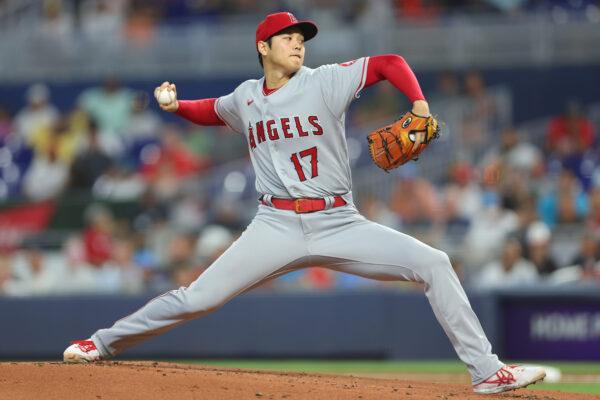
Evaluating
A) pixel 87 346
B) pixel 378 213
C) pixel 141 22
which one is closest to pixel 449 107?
pixel 378 213

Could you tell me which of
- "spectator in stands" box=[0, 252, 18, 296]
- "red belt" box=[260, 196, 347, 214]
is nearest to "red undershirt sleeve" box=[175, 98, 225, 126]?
"red belt" box=[260, 196, 347, 214]

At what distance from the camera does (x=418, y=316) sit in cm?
1085

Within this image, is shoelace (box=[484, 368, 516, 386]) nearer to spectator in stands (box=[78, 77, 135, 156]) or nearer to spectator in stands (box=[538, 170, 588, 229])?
spectator in stands (box=[538, 170, 588, 229])

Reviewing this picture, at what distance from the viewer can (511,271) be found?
1092 centimetres

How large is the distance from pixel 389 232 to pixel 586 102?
30.6 ft

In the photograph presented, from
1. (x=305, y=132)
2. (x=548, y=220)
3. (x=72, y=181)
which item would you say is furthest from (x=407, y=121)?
(x=72, y=181)

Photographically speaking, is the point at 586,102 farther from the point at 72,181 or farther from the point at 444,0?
the point at 72,181

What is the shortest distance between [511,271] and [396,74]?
564cm

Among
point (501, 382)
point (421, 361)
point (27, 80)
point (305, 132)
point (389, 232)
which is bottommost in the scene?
point (421, 361)

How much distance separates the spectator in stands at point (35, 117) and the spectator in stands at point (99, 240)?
2.75 metres

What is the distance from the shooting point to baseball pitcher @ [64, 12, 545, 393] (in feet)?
18.7

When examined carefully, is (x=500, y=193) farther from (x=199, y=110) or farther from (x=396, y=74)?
(x=396, y=74)

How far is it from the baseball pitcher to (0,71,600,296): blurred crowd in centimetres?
515

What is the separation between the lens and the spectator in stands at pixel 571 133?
1302 cm
